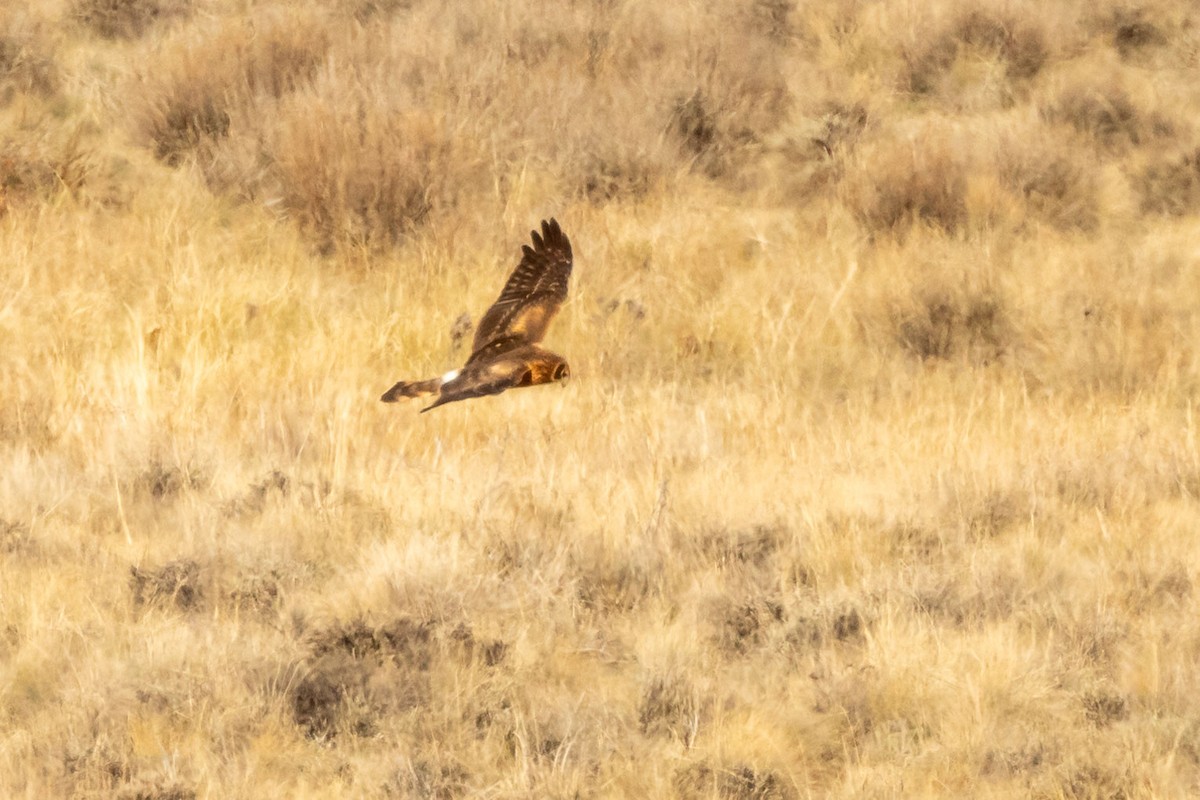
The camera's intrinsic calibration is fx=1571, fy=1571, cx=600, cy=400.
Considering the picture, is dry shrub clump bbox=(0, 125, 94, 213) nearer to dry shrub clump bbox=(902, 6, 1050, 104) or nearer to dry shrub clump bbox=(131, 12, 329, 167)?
dry shrub clump bbox=(131, 12, 329, 167)

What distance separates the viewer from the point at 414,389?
5273 mm

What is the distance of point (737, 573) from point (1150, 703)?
46.2 inches

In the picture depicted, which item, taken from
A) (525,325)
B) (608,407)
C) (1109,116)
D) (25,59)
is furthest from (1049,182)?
(25,59)

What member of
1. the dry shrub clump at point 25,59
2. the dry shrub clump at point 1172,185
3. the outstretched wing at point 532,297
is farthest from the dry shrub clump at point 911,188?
the dry shrub clump at point 25,59

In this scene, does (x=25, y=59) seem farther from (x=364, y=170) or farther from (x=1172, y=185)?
(x=1172, y=185)

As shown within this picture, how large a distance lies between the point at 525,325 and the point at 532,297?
114 mm

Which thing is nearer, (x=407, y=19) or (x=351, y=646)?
(x=351, y=646)

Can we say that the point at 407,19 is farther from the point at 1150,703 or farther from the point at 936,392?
the point at 1150,703

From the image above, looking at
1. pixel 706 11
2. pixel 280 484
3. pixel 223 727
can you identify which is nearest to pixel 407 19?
pixel 706 11

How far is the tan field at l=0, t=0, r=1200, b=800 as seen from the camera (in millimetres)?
3688

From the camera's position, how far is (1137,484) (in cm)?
509

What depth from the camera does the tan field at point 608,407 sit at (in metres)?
3.69

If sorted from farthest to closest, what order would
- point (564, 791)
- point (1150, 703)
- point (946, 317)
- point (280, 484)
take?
point (946, 317)
point (280, 484)
point (1150, 703)
point (564, 791)

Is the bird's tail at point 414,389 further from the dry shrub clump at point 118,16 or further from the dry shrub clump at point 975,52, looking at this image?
the dry shrub clump at point 118,16
